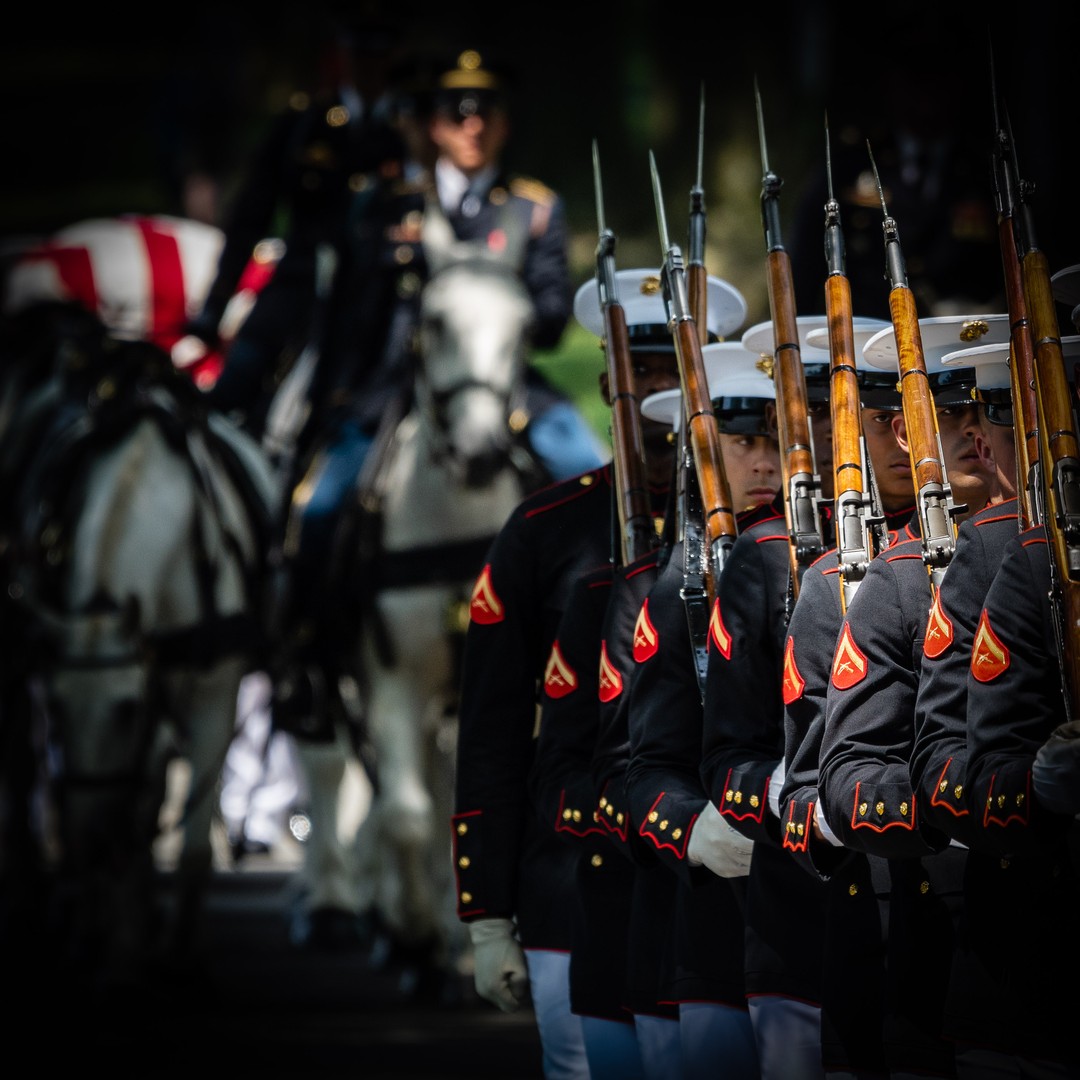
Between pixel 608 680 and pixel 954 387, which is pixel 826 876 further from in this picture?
pixel 608 680

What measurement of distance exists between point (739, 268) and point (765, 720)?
9605 mm

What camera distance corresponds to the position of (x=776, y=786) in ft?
13.4

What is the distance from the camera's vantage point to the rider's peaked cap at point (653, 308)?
5465mm

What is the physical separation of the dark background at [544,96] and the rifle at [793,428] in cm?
721

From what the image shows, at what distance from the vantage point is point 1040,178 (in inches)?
363

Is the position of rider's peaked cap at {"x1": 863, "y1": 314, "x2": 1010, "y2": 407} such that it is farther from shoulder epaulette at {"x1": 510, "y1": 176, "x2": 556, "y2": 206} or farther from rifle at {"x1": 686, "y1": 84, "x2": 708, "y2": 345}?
shoulder epaulette at {"x1": 510, "y1": 176, "x2": 556, "y2": 206}

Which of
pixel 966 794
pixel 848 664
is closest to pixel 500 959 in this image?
pixel 848 664

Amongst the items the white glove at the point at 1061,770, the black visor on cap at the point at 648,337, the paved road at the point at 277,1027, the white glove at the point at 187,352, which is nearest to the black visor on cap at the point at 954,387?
the white glove at the point at 1061,770

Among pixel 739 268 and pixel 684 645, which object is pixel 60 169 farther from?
pixel 684 645

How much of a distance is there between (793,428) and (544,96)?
12.8m

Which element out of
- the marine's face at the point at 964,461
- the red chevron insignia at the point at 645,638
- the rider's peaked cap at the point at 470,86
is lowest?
the red chevron insignia at the point at 645,638

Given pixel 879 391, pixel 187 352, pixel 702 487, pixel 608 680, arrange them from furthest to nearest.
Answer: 1. pixel 187 352
2. pixel 608 680
3. pixel 702 487
4. pixel 879 391

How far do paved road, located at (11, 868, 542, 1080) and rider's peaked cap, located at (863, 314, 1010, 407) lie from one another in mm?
3385

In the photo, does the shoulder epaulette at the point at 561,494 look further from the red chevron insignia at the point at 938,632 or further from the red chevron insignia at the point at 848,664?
the red chevron insignia at the point at 938,632
